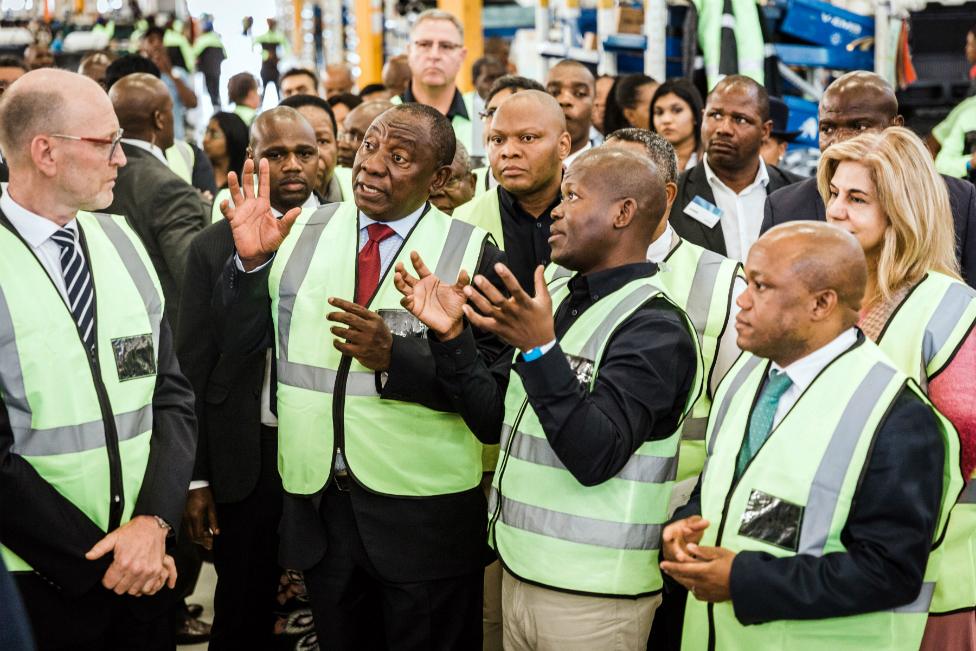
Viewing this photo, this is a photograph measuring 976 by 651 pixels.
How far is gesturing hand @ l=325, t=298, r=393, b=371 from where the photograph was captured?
2.60m

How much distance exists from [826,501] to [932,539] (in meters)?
0.26

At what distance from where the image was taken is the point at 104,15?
14.7 metres

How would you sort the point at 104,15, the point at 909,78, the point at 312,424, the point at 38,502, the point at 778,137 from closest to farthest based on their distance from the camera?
the point at 38,502
the point at 312,424
the point at 778,137
the point at 909,78
the point at 104,15

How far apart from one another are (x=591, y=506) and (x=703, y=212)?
1777 millimetres

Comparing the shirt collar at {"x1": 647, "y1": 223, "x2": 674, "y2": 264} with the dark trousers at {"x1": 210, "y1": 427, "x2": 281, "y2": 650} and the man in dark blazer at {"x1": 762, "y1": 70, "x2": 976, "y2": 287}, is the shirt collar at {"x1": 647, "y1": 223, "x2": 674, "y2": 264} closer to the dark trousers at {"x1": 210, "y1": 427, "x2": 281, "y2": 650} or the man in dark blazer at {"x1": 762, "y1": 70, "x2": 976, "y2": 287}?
the man in dark blazer at {"x1": 762, "y1": 70, "x2": 976, "y2": 287}

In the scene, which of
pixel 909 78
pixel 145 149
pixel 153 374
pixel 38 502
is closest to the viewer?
pixel 38 502

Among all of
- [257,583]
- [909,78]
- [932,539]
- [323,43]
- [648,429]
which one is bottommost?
[257,583]

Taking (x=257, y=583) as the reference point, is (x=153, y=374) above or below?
above

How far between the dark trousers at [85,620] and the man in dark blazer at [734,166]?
94.5 inches

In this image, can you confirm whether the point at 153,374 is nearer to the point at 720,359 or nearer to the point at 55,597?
the point at 55,597

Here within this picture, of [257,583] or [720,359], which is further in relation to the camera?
[257,583]

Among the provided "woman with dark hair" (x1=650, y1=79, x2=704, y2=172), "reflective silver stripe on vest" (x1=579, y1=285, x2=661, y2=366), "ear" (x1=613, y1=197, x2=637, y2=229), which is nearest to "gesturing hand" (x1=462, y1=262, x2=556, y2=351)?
"reflective silver stripe on vest" (x1=579, y1=285, x2=661, y2=366)

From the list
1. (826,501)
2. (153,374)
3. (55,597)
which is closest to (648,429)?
(826,501)

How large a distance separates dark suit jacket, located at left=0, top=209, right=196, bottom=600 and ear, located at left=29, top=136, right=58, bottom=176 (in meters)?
0.14
